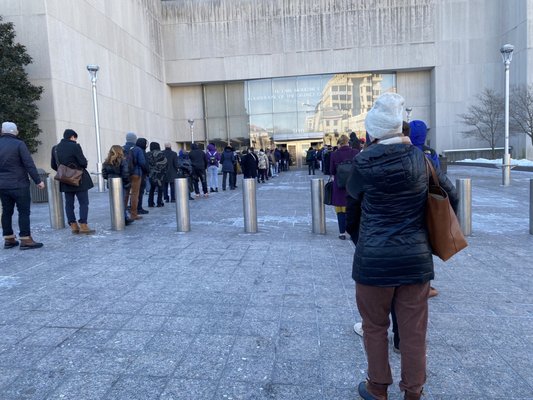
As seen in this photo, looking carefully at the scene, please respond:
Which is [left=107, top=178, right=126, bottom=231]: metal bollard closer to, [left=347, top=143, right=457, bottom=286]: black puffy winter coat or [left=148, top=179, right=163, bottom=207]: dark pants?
[left=148, top=179, right=163, bottom=207]: dark pants

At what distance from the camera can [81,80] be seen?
21391mm

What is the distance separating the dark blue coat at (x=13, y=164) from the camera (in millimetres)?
6512

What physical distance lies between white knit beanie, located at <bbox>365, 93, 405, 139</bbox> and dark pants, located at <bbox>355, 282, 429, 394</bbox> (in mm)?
876

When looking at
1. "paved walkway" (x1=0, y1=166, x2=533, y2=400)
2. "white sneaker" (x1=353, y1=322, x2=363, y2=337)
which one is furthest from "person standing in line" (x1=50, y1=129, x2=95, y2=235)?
"white sneaker" (x1=353, y1=322, x2=363, y2=337)

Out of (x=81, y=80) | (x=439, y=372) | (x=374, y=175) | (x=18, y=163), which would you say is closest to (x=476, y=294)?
(x=439, y=372)

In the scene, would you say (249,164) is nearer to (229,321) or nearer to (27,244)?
(27,244)

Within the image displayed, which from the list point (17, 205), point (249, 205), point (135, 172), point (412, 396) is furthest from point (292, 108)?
point (412, 396)

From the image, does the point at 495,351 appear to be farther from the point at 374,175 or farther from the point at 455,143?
the point at 455,143

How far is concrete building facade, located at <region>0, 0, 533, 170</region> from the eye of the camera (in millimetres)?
32188

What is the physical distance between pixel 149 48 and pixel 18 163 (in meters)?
27.3

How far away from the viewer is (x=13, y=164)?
6.57 metres

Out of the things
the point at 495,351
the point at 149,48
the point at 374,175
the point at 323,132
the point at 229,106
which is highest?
the point at 149,48

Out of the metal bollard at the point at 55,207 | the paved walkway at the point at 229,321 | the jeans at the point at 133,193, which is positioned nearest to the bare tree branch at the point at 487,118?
the paved walkway at the point at 229,321

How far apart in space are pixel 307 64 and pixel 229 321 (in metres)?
32.6
